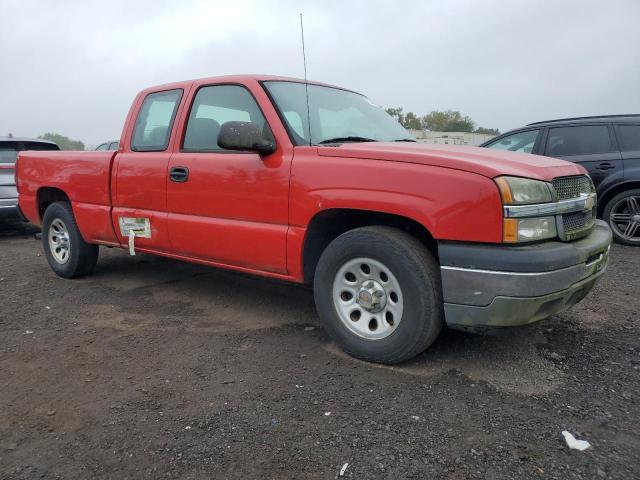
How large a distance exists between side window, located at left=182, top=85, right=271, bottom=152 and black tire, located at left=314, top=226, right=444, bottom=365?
1316 mm

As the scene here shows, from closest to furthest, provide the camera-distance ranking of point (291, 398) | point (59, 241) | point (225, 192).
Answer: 1. point (291, 398)
2. point (225, 192)
3. point (59, 241)

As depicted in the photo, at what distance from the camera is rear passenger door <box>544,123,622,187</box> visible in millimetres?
6582

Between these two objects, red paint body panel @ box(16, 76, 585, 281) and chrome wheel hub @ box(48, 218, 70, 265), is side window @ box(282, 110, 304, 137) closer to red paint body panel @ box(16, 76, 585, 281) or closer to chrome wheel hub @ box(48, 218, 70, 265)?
red paint body panel @ box(16, 76, 585, 281)

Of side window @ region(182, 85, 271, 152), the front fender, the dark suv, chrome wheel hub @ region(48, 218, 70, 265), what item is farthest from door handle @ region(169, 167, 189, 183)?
the dark suv

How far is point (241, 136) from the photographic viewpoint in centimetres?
328

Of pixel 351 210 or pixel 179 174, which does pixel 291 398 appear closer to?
pixel 351 210

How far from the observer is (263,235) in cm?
355

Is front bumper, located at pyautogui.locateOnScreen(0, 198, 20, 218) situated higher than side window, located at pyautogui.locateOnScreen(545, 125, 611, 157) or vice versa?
side window, located at pyautogui.locateOnScreen(545, 125, 611, 157)

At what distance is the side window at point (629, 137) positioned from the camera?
6.53 m

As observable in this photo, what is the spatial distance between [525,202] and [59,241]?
15.8 ft

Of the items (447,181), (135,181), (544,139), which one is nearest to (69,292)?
(135,181)

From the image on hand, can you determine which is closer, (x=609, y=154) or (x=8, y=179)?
(x=609, y=154)

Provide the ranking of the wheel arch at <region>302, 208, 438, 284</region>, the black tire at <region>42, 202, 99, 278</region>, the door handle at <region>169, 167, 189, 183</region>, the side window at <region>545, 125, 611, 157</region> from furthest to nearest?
the side window at <region>545, 125, 611, 157</region>
the black tire at <region>42, 202, 99, 278</region>
the door handle at <region>169, 167, 189, 183</region>
the wheel arch at <region>302, 208, 438, 284</region>

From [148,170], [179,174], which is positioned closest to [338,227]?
[179,174]
